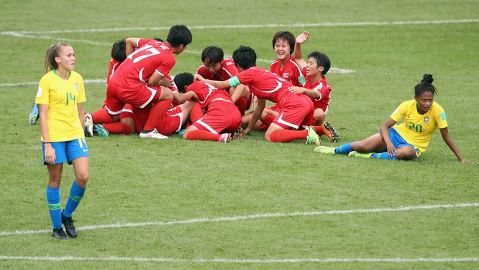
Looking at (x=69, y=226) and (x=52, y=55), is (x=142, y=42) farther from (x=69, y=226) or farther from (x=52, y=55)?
(x=69, y=226)

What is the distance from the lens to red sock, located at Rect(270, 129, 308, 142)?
1408cm

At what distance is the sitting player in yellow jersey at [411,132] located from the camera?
12562 millimetres

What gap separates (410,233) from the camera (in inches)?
395

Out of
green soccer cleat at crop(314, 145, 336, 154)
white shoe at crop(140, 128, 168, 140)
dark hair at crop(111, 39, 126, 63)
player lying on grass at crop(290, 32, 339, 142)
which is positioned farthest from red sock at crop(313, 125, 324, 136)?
dark hair at crop(111, 39, 126, 63)

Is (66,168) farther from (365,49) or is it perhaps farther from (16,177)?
(365,49)

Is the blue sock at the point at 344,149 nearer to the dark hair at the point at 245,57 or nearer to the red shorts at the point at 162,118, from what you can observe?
the dark hair at the point at 245,57

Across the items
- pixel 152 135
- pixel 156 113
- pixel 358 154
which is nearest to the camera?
pixel 358 154

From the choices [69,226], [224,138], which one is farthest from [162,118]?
[69,226]

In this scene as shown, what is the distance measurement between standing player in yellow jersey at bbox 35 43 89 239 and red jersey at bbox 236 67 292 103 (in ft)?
15.0

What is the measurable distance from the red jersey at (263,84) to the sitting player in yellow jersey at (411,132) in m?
1.46

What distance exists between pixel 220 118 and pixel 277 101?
783 mm

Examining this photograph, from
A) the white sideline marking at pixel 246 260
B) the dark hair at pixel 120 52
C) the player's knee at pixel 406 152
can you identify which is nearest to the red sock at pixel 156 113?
the dark hair at pixel 120 52

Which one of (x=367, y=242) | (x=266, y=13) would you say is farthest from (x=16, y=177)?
(x=266, y=13)

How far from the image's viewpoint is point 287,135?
46.2ft
